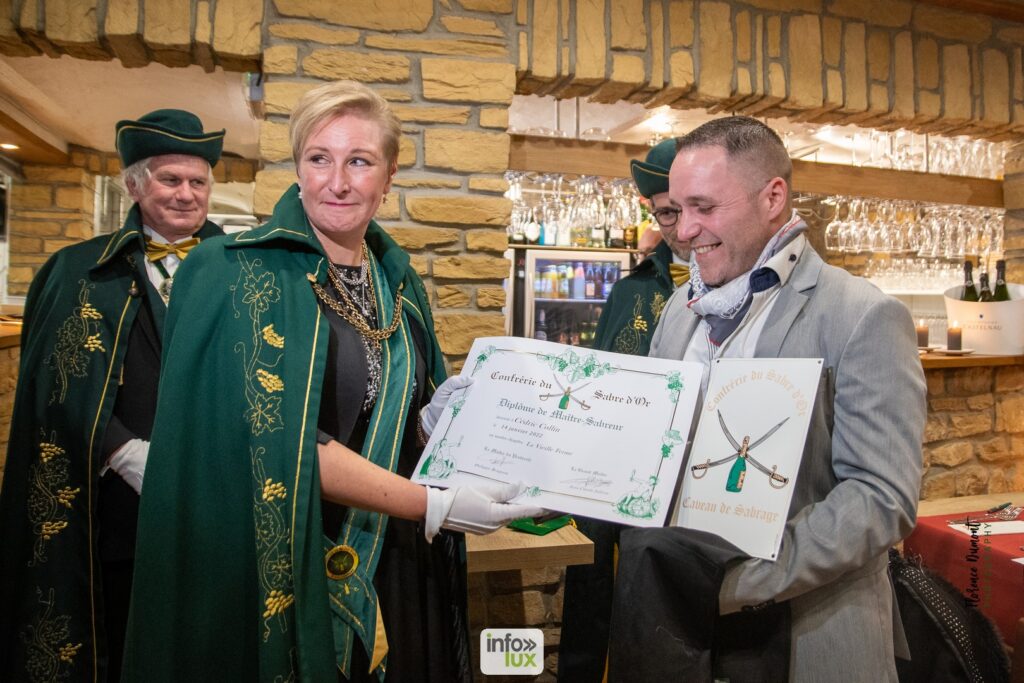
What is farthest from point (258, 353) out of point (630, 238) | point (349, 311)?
point (630, 238)

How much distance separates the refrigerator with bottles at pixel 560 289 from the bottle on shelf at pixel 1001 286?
262 cm

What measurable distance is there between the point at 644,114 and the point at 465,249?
2.74 meters

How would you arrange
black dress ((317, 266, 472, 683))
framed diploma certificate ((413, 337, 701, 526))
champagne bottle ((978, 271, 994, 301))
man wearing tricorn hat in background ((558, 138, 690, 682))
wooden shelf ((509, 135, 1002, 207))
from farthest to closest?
1. champagne bottle ((978, 271, 994, 301))
2. wooden shelf ((509, 135, 1002, 207))
3. man wearing tricorn hat in background ((558, 138, 690, 682))
4. black dress ((317, 266, 472, 683))
5. framed diploma certificate ((413, 337, 701, 526))

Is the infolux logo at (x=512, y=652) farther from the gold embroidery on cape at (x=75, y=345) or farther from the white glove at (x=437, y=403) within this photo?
the gold embroidery on cape at (x=75, y=345)

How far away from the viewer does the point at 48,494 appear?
1974 mm

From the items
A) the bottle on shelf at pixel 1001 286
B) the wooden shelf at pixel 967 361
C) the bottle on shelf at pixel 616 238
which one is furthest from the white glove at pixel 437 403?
the bottle on shelf at pixel 616 238

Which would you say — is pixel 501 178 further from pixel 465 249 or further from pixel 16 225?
pixel 16 225

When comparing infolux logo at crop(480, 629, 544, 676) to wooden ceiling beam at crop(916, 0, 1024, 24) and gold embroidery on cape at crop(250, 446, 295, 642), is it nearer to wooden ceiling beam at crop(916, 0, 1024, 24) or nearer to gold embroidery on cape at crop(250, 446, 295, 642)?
gold embroidery on cape at crop(250, 446, 295, 642)

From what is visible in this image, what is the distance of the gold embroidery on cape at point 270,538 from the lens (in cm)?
139

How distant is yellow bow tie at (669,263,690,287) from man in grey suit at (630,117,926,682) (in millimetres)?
1154

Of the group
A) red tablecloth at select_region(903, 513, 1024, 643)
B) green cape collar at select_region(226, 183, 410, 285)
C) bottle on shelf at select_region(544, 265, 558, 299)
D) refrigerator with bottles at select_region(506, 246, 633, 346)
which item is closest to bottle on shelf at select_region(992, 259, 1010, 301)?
red tablecloth at select_region(903, 513, 1024, 643)

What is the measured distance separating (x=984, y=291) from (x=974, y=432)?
93cm

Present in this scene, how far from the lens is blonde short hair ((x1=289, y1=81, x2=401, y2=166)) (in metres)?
1.55

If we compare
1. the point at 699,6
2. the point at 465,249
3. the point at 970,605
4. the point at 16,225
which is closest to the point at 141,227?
the point at 465,249
